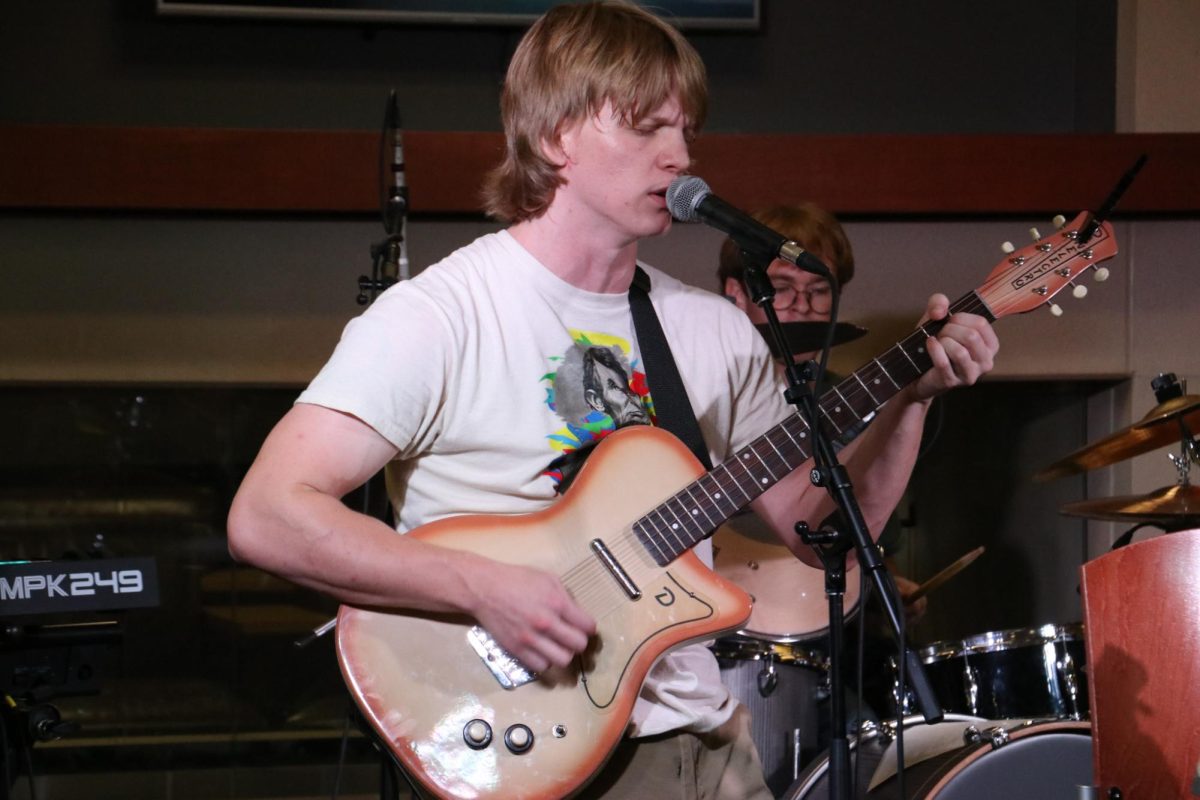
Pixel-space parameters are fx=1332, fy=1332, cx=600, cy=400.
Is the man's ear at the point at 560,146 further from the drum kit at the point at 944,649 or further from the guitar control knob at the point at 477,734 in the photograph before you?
the drum kit at the point at 944,649

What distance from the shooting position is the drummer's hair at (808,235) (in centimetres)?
392

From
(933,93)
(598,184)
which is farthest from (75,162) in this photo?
(933,93)

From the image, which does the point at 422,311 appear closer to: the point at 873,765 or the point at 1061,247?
the point at 1061,247

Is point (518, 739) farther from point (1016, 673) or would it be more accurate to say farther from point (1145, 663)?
point (1016, 673)

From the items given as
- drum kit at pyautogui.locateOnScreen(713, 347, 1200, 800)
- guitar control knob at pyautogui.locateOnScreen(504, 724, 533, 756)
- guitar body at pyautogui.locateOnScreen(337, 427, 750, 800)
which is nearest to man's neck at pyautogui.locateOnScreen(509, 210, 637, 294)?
guitar body at pyautogui.locateOnScreen(337, 427, 750, 800)

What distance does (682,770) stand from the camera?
2109 mm

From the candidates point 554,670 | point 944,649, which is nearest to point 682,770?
point 554,670

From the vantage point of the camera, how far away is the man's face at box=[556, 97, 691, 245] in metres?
2.24

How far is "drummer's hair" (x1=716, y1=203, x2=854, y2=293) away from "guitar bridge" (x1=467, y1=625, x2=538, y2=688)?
6.74 ft

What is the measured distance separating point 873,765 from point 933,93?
9.85 ft

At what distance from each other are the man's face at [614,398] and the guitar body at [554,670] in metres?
0.08

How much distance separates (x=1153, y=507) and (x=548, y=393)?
175 centimetres

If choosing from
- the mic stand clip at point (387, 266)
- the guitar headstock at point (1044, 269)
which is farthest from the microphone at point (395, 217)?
the guitar headstock at point (1044, 269)

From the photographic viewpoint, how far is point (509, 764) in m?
1.97
